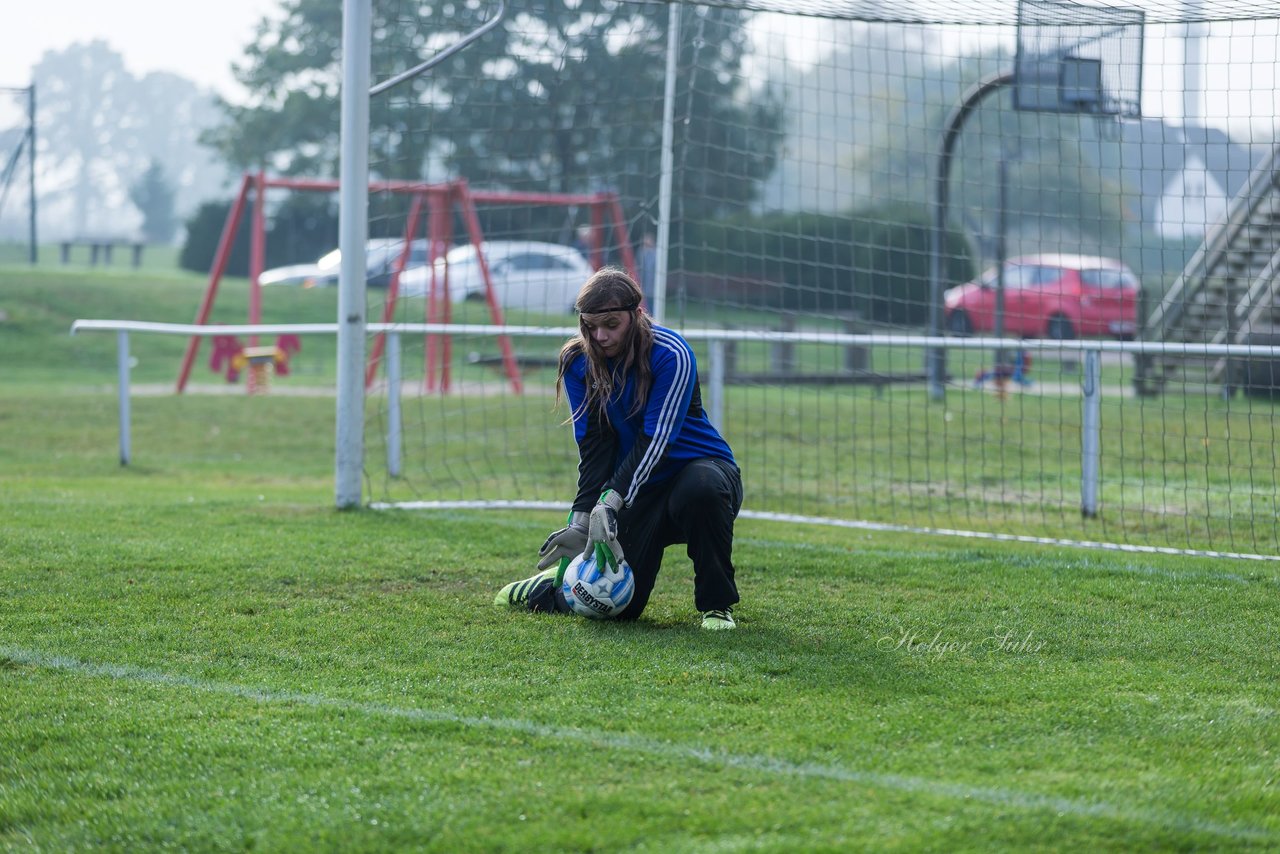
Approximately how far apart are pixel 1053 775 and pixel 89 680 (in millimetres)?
2822

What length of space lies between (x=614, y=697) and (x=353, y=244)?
4232mm

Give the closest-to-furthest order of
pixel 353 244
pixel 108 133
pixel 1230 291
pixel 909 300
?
pixel 353 244 → pixel 909 300 → pixel 1230 291 → pixel 108 133

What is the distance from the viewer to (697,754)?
3537 millimetres

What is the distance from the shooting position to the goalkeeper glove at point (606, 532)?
4945 mm

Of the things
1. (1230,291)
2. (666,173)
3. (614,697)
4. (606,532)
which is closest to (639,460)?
(606,532)

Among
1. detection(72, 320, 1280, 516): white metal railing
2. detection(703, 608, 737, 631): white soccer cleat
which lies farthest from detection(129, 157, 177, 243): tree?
detection(703, 608, 737, 631): white soccer cleat

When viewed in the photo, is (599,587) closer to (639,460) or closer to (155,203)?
(639,460)

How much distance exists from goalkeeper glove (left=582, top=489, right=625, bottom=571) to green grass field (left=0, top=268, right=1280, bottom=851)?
25 cm

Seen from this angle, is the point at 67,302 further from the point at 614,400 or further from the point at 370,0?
the point at 614,400

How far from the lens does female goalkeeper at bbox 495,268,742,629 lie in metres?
5.02

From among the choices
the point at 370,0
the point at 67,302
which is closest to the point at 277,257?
the point at 67,302

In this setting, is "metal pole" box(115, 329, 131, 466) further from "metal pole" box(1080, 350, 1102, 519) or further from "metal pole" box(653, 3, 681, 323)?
"metal pole" box(1080, 350, 1102, 519)

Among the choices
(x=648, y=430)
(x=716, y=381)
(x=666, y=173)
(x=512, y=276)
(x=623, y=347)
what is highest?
(x=512, y=276)

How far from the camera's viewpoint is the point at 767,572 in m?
6.17
